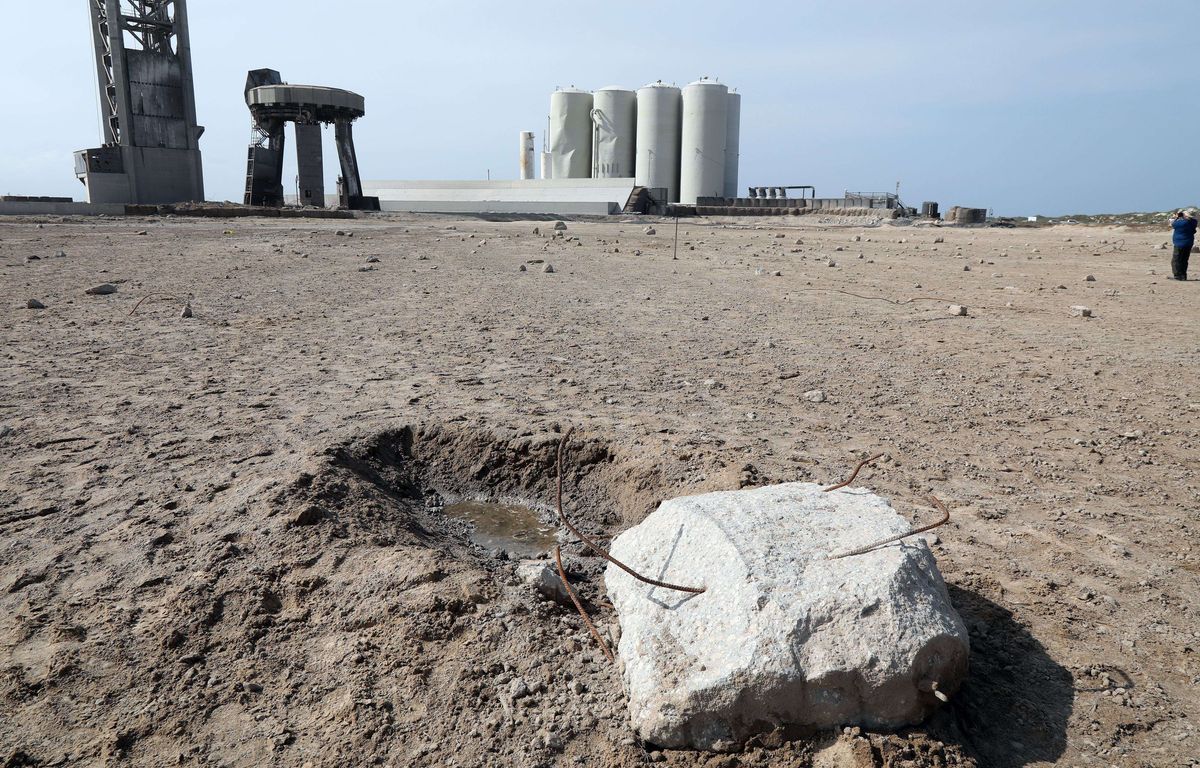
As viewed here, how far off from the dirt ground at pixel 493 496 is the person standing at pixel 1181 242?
4.39 metres

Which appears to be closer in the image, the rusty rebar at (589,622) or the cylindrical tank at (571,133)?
the rusty rebar at (589,622)

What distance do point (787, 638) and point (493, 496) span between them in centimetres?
220

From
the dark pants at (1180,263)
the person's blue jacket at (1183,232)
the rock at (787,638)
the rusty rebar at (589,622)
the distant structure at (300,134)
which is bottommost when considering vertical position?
the rusty rebar at (589,622)

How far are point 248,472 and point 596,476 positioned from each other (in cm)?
165

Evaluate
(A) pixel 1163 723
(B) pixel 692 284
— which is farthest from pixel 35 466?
(B) pixel 692 284

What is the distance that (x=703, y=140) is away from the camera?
146ft

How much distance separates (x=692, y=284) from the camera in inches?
400

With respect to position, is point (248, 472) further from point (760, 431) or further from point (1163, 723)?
point (1163, 723)

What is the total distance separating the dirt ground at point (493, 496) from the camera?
217 cm

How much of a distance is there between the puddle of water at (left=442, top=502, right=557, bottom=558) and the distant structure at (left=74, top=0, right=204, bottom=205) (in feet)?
117

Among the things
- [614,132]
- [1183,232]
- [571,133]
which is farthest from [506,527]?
[571,133]

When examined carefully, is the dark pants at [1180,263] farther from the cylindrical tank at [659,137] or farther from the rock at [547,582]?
the cylindrical tank at [659,137]

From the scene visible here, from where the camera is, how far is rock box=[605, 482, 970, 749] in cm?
200

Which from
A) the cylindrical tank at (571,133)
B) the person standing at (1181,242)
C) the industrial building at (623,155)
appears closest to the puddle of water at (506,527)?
the person standing at (1181,242)
